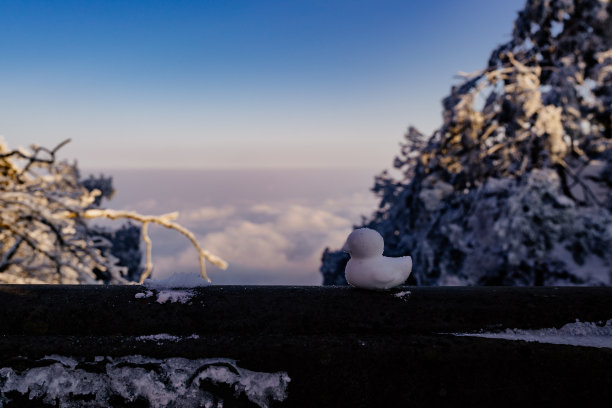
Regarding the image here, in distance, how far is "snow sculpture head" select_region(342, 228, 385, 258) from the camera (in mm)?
2031

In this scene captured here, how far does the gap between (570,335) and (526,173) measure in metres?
5.45

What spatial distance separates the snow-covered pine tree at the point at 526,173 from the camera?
593cm

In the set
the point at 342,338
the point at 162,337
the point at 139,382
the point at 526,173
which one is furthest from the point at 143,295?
the point at 526,173

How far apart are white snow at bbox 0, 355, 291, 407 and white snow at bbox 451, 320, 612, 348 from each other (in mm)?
816

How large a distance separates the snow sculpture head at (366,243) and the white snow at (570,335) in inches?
22.2

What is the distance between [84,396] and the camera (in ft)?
4.62

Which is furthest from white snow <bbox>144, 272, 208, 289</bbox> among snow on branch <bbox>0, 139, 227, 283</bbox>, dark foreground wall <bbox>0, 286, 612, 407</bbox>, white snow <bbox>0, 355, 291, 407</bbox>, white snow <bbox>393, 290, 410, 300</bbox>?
snow on branch <bbox>0, 139, 227, 283</bbox>

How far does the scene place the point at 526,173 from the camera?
645 cm

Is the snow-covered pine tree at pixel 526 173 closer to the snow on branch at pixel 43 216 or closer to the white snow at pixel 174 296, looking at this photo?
the snow on branch at pixel 43 216

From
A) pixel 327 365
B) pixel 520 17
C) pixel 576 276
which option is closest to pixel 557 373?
pixel 327 365

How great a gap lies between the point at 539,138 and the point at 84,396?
7.89m

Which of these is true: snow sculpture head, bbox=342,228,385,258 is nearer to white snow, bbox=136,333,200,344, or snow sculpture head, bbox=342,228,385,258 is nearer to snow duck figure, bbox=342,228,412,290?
snow duck figure, bbox=342,228,412,290

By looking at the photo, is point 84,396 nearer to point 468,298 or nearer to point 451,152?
point 468,298

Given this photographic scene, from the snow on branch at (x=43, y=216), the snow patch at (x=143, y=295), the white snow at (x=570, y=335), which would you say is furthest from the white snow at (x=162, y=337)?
the snow on branch at (x=43, y=216)
